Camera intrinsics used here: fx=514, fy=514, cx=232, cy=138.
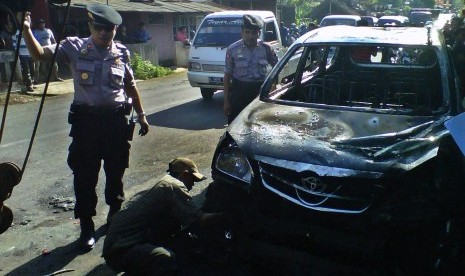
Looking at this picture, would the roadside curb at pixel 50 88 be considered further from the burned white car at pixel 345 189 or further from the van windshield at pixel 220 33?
the burned white car at pixel 345 189

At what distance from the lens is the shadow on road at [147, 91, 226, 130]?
29.2 ft

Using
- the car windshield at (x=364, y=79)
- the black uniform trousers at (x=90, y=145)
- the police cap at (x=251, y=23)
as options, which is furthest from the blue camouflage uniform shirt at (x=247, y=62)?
the black uniform trousers at (x=90, y=145)

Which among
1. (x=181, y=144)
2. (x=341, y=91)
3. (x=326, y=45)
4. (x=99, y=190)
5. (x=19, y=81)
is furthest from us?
(x=19, y=81)

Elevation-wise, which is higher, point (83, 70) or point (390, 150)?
point (83, 70)

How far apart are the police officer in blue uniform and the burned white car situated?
1.06 m

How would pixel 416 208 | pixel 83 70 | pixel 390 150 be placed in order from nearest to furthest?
1. pixel 416 208
2. pixel 390 150
3. pixel 83 70

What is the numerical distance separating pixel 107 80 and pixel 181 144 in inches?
137

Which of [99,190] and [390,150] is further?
[99,190]

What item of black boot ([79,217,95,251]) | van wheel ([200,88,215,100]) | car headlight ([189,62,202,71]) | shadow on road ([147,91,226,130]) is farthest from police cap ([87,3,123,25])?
van wheel ([200,88,215,100])

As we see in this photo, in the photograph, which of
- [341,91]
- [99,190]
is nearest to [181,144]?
[99,190]

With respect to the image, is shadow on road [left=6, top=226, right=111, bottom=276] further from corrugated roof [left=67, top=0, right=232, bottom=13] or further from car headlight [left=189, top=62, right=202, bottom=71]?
corrugated roof [left=67, top=0, right=232, bottom=13]

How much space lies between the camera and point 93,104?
409cm

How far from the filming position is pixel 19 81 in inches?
496

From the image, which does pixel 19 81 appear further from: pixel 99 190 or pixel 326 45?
pixel 326 45
